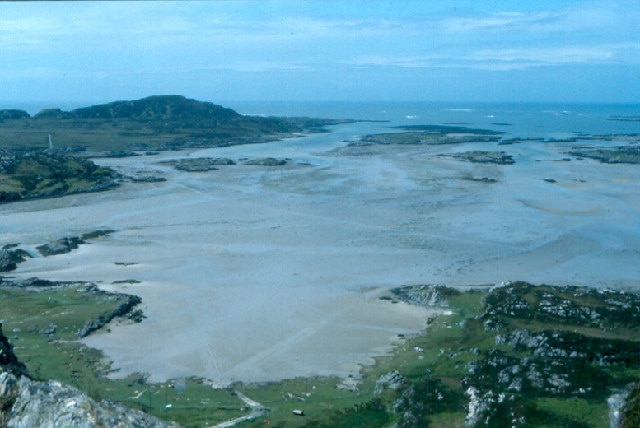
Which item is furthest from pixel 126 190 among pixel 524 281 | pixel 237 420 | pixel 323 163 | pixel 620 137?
pixel 620 137

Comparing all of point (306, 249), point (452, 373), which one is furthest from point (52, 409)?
point (306, 249)

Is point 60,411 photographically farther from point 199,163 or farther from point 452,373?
point 199,163

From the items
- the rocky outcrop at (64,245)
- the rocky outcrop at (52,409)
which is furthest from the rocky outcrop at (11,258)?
the rocky outcrop at (52,409)

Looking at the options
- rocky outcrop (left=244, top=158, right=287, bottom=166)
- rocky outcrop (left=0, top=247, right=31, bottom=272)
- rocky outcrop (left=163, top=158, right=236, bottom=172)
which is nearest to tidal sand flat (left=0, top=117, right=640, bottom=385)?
rocky outcrop (left=0, top=247, right=31, bottom=272)

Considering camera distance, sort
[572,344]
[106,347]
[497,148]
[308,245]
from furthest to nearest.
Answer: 1. [497,148]
2. [308,245]
3. [106,347]
4. [572,344]

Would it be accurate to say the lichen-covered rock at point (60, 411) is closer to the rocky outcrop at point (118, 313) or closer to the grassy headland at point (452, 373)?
the grassy headland at point (452, 373)

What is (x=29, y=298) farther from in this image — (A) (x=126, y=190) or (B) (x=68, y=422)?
(A) (x=126, y=190)

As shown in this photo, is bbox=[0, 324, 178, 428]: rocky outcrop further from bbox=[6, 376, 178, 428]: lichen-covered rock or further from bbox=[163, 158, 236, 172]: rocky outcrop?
bbox=[163, 158, 236, 172]: rocky outcrop

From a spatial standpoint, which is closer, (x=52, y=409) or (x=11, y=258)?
(x=52, y=409)
